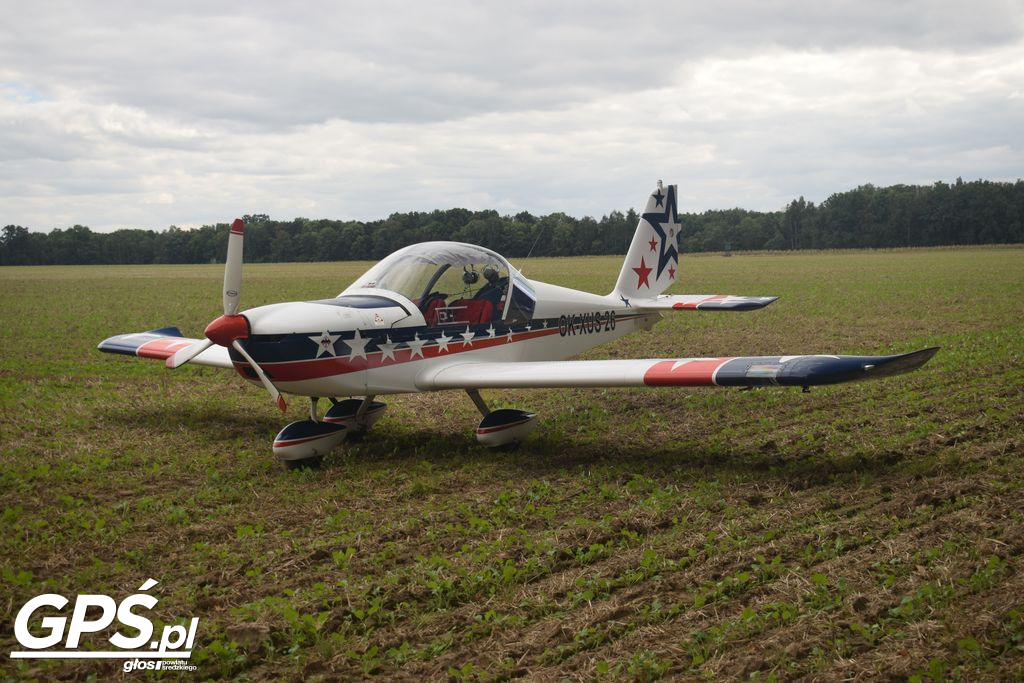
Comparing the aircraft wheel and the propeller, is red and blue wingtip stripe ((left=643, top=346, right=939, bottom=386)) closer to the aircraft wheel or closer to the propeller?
the aircraft wheel

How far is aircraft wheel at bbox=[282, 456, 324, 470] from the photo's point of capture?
8.05 metres

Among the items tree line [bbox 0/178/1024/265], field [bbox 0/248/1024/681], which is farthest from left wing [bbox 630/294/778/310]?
tree line [bbox 0/178/1024/265]

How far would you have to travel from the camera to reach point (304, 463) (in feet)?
26.6

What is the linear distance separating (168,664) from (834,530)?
13.6ft

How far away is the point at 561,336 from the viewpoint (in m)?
10.7

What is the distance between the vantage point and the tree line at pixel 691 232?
49.1m

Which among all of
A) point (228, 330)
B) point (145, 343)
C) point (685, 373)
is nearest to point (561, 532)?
point (685, 373)

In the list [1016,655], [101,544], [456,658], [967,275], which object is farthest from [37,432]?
[967,275]

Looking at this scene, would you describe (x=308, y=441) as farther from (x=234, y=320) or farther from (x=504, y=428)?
(x=504, y=428)

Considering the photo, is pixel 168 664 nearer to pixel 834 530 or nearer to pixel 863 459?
pixel 834 530

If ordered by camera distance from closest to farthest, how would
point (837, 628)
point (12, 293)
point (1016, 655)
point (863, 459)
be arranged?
1. point (1016, 655)
2. point (837, 628)
3. point (863, 459)
4. point (12, 293)

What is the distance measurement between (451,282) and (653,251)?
478 cm

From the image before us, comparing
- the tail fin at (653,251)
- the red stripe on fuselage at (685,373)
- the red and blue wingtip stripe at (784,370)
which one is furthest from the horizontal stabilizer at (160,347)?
the tail fin at (653,251)

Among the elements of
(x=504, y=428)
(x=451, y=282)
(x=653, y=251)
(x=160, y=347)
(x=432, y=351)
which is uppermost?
(x=653, y=251)
